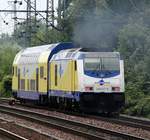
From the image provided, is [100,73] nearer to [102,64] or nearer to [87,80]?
[102,64]

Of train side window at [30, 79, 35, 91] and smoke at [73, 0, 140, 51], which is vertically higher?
smoke at [73, 0, 140, 51]

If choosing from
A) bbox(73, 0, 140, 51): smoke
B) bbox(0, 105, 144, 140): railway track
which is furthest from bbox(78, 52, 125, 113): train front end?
bbox(73, 0, 140, 51): smoke

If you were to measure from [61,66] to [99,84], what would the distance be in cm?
305

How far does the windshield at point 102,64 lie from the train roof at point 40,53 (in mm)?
5334

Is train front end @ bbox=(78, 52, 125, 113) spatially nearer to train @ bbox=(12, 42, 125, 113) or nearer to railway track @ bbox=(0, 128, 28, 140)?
train @ bbox=(12, 42, 125, 113)

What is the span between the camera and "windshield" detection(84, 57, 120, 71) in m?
26.4

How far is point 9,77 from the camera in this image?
176 ft

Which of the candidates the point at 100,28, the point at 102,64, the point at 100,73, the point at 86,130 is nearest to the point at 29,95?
the point at 100,28

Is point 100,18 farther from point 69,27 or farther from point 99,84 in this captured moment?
point 99,84

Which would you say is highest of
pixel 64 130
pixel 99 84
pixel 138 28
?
pixel 138 28

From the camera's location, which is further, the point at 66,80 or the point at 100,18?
the point at 100,18

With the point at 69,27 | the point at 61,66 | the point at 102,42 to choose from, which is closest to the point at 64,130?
the point at 61,66

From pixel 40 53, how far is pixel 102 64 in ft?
25.6

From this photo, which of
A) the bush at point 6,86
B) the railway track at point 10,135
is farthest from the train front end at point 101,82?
the bush at point 6,86
